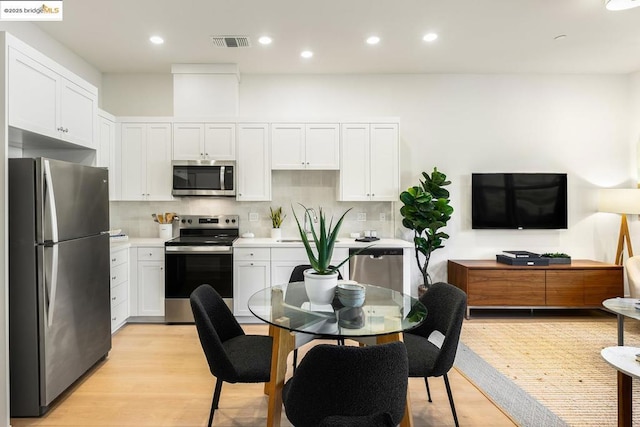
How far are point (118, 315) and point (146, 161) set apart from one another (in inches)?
68.2

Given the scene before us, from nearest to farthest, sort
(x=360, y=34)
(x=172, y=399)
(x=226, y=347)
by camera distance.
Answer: (x=226, y=347)
(x=172, y=399)
(x=360, y=34)

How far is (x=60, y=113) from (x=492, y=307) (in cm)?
456

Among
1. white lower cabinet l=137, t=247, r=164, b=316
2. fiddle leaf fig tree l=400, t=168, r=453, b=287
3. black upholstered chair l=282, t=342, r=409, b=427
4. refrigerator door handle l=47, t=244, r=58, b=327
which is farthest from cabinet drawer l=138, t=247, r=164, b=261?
black upholstered chair l=282, t=342, r=409, b=427

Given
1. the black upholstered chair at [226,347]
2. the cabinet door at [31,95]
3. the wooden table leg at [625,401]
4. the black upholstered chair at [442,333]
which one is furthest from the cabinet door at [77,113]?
the wooden table leg at [625,401]

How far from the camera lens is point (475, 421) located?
2.24 m

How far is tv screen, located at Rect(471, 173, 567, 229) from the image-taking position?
4.55m

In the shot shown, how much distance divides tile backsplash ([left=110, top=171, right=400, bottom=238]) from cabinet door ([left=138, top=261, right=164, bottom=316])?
2.30 ft

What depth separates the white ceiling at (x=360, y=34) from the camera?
10.1 ft

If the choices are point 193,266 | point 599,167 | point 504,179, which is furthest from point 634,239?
point 193,266

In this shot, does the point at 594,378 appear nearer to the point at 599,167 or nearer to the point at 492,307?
the point at 492,307

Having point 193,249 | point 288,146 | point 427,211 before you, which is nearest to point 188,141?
point 288,146

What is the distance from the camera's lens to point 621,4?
9.50 feet

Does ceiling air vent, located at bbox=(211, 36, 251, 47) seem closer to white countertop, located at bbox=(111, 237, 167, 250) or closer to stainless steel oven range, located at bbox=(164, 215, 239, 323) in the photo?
stainless steel oven range, located at bbox=(164, 215, 239, 323)

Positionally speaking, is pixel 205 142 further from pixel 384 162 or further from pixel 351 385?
pixel 351 385
